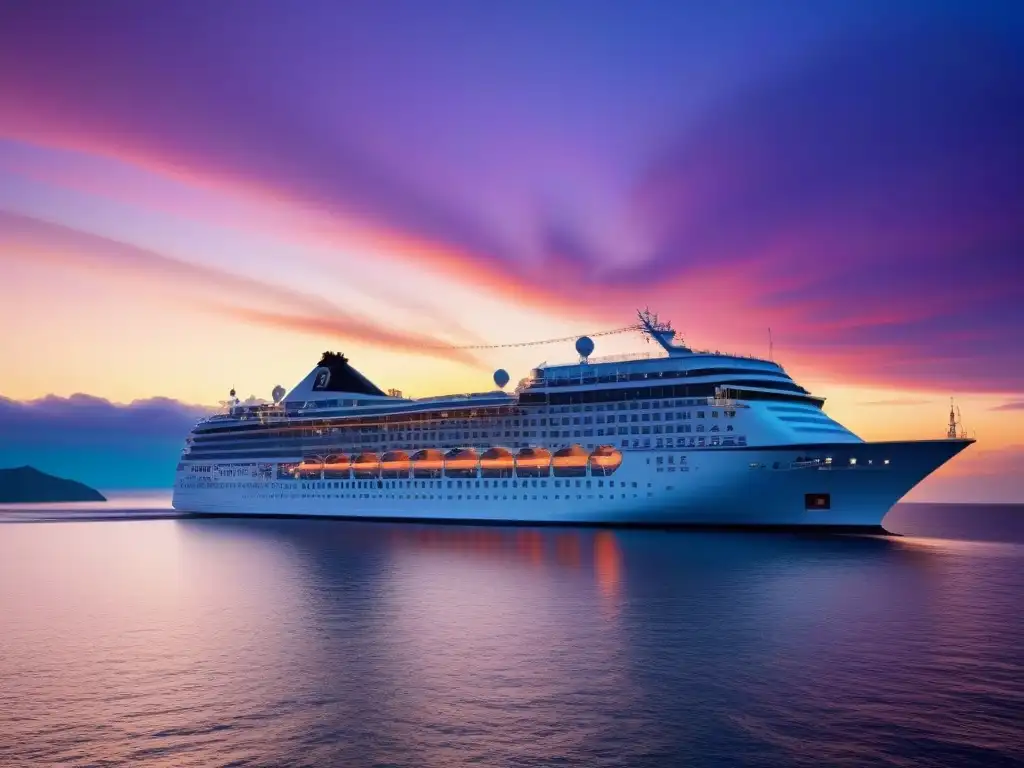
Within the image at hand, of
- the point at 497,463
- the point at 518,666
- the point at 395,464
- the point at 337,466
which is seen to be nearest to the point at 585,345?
the point at 497,463

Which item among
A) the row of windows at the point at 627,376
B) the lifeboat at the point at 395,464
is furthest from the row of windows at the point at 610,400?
the lifeboat at the point at 395,464

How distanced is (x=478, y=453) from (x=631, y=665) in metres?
63.1

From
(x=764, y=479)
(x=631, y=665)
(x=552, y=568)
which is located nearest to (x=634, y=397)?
(x=764, y=479)

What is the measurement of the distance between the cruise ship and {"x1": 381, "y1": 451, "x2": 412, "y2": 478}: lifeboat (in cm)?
16

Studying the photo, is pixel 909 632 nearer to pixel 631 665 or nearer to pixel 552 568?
pixel 631 665

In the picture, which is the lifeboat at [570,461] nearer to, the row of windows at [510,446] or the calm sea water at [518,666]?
the row of windows at [510,446]

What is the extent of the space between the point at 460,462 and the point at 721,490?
29849mm

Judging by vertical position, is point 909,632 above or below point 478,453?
below

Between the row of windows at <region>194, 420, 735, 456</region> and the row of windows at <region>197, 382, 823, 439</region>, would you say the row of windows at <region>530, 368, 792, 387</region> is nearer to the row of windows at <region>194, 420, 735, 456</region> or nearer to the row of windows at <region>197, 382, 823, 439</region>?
the row of windows at <region>197, 382, 823, 439</region>

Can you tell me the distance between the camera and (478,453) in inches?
3351

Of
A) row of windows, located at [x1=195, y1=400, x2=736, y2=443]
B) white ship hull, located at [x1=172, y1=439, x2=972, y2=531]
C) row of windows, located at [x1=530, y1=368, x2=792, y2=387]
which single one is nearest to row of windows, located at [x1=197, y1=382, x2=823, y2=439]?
row of windows, located at [x1=195, y1=400, x2=736, y2=443]

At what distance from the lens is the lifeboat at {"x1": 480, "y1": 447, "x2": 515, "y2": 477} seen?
82.6 metres

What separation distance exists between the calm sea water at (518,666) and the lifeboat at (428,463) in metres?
41.7

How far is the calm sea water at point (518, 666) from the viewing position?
52.3 ft
